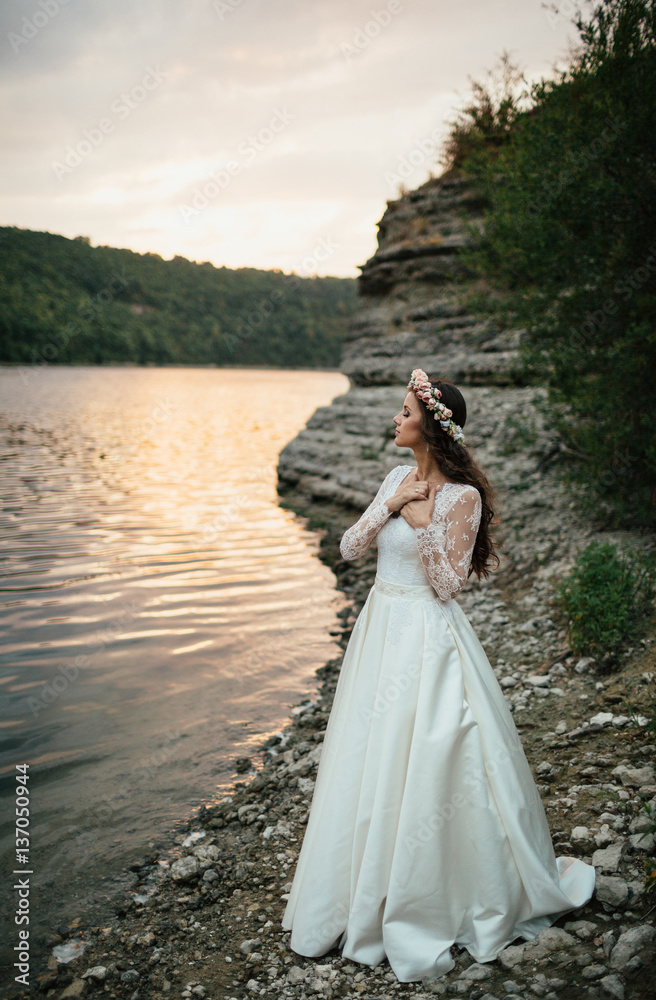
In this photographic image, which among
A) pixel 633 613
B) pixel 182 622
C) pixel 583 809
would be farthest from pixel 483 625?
pixel 182 622

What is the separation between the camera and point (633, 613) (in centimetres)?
595

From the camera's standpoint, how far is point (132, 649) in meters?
8.23

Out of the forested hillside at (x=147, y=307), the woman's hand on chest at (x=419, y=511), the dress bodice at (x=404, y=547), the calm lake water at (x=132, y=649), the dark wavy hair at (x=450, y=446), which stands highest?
the forested hillside at (x=147, y=307)

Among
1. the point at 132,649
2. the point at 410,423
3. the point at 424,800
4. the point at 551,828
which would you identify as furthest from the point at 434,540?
the point at 132,649

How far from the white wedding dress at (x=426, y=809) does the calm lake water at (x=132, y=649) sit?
208 cm

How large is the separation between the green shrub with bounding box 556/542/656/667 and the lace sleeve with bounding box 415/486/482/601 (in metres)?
3.12

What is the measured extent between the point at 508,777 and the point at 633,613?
3509 mm

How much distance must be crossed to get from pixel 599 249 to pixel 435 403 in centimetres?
563

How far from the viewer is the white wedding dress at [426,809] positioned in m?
2.96

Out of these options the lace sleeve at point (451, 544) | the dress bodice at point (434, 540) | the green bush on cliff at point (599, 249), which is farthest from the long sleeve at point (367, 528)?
the green bush on cliff at point (599, 249)

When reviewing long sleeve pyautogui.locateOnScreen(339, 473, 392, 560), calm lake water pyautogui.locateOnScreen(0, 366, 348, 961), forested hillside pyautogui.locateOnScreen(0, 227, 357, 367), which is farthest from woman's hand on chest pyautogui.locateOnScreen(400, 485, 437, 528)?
forested hillside pyautogui.locateOnScreen(0, 227, 357, 367)

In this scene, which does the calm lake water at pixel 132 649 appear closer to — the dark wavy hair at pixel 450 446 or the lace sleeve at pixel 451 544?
the lace sleeve at pixel 451 544

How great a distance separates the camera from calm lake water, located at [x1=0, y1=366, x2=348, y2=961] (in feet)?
16.6

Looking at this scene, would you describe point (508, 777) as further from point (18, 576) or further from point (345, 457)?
point (345, 457)
